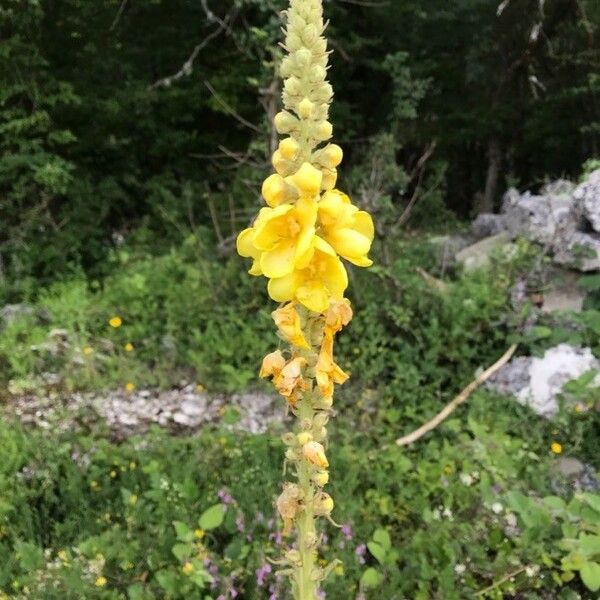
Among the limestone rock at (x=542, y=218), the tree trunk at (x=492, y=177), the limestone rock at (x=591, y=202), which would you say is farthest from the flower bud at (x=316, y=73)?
the tree trunk at (x=492, y=177)

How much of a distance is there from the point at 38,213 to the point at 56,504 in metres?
4.71

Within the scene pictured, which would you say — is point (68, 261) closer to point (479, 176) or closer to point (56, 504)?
point (56, 504)

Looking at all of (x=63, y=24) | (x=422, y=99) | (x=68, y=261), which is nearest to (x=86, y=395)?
(x=68, y=261)

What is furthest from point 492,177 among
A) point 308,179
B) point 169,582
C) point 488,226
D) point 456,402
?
point 308,179

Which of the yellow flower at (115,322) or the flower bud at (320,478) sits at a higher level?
the flower bud at (320,478)

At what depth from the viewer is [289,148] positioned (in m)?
1.47

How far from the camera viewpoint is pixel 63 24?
789 cm

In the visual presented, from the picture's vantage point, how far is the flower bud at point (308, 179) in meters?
1.41

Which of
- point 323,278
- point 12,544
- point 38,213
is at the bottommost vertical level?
point 12,544

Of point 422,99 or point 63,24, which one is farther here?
point 422,99

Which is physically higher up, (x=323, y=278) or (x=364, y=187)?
(x=323, y=278)

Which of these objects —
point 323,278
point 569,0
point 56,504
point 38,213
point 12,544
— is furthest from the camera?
point 569,0

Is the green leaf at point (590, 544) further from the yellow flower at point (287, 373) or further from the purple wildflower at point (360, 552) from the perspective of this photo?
the yellow flower at point (287, 373)

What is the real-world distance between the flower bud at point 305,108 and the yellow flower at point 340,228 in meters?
0.17
